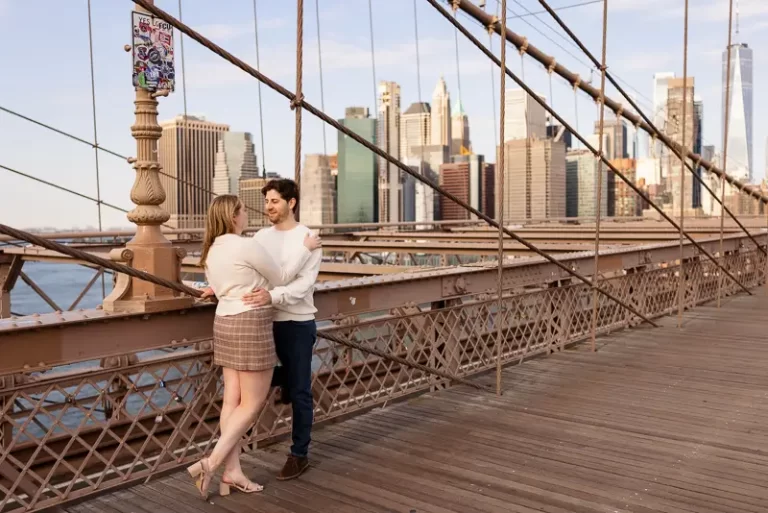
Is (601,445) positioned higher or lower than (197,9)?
lower

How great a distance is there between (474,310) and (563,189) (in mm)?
32930

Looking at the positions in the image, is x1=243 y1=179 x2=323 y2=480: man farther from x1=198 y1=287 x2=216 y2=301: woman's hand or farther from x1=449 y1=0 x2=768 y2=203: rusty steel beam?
x1=449 y1=0 x2=768 y2=203: rusty steel beam

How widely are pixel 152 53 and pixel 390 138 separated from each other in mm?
18396

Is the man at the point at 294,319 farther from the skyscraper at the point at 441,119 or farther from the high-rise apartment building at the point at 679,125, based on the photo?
the skyscraper at the point at 441,119

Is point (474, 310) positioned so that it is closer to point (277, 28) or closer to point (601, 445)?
point (601, 445)

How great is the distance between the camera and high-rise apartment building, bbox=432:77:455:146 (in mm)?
36406

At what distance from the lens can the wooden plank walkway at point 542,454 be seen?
11.8 ft

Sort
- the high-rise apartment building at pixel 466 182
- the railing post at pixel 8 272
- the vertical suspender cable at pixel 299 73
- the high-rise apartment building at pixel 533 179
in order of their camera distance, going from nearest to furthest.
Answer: the vertical suspender cable at pixel 299 73, the railing post at pixel 8 272, the high-rise apartment building at pixel 533 179, the high-rise apartment building at pixel 466 182

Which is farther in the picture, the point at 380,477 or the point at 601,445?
the point at 601,445

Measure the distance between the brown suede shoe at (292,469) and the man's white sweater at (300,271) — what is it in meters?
0.71

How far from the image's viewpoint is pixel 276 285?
3.66m

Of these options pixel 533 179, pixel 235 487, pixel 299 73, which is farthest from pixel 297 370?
pixel 533 179

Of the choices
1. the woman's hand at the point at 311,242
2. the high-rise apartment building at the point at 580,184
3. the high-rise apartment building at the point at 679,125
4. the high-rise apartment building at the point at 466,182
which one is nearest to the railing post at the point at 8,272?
the woman's hand at the point at 311,242

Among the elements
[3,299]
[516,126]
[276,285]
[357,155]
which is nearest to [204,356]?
[276,285]
